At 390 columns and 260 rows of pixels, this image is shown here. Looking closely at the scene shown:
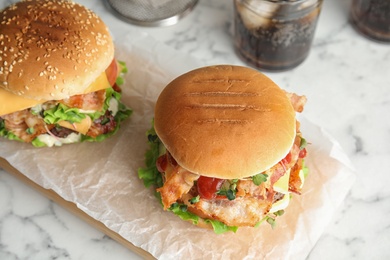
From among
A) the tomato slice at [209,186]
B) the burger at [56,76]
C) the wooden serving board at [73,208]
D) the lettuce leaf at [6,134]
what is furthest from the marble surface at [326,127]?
the tomato slice at [209,186]

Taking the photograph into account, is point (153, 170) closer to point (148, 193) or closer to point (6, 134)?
point (148, 193)

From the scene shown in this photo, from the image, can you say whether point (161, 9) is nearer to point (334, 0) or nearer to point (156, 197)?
point (334, 0)

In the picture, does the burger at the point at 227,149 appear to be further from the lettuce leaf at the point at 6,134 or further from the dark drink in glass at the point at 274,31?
the lettuce leaf at the point at 6,134

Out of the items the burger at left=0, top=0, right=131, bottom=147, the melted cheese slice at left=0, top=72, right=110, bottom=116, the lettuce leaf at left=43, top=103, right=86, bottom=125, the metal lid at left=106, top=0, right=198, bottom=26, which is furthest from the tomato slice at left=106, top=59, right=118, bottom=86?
the metal lid at left=106, top=0, right=198, bottom=26

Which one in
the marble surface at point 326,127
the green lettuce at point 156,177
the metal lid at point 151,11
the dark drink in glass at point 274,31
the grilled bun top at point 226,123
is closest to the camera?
the grilled bun top at point 226,123

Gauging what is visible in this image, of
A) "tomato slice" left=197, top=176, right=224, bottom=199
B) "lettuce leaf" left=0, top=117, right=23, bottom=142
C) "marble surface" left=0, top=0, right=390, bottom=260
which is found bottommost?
"marble surface" left=0, top=0, right=390, bottom=260

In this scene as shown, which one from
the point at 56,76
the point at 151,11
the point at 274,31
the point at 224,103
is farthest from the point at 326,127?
the point at 56,76

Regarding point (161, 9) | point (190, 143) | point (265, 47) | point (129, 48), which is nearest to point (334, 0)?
point (265, 47)

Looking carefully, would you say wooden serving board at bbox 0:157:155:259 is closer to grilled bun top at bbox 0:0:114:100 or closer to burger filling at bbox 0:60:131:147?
burger filling at bbox 0:60:131:147
